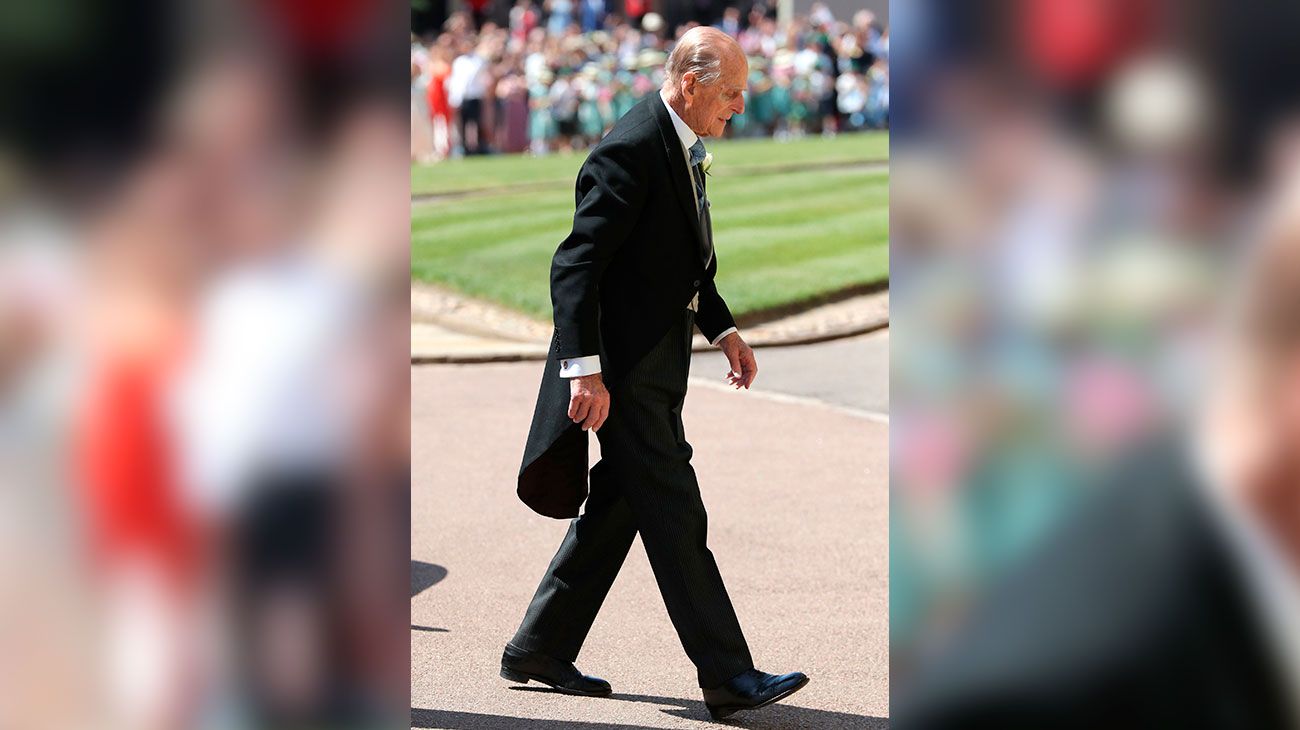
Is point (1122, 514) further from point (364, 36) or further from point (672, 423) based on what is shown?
point (672, 423)

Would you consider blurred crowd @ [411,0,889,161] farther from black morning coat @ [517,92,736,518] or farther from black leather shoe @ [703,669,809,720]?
black leather shoe @ [703,669,809,720]

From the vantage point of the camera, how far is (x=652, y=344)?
14.5 ft

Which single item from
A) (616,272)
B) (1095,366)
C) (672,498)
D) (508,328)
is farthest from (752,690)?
(508,328)

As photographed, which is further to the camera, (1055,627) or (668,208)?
(668,208)

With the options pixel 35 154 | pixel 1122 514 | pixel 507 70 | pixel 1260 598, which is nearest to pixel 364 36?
pixel 35 154

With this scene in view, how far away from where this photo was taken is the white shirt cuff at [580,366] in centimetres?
429

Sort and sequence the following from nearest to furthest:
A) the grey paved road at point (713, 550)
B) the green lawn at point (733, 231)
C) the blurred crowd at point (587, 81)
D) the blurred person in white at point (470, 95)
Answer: the grey paved road at point (713, 550) < the green lawn at point (733, 231) < the blurred person in white at point (470, 95) < the blurred crowd at point (587, 81)

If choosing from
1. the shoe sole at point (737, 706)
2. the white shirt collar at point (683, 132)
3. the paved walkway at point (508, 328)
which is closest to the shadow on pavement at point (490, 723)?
the shoe sole at point (737, 706)

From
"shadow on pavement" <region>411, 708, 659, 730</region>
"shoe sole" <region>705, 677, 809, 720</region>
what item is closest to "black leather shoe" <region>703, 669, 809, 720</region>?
"shoe sole" <region>705, 677, 809, 720</region>

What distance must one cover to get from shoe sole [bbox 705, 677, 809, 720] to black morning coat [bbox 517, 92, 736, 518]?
1.90ft

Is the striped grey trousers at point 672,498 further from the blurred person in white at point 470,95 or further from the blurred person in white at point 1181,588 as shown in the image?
the blurred person in white at point 470,95

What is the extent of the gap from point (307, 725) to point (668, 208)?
1.86m

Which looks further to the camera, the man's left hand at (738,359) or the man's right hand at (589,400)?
the man's left hand at (738,359)

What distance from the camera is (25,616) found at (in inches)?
109
